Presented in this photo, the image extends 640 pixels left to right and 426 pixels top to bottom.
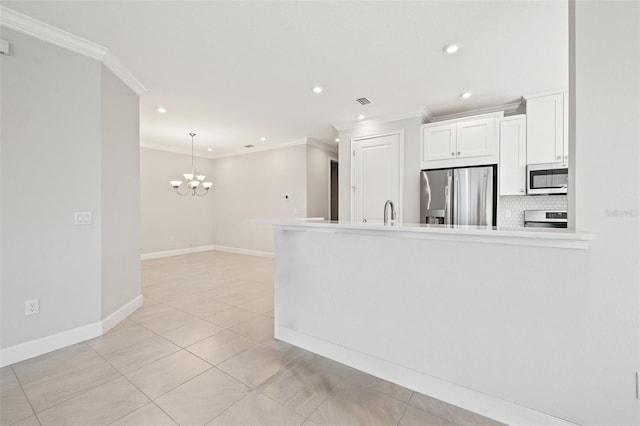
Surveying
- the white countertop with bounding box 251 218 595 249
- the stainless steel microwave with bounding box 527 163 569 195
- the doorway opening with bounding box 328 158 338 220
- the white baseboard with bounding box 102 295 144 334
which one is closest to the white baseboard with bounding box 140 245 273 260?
the doorway opening with bounding box 328 158 338 220

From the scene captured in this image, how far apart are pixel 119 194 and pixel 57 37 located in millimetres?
1395

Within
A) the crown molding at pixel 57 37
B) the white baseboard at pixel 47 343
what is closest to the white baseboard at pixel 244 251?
the white baseboard at pixel 47 343

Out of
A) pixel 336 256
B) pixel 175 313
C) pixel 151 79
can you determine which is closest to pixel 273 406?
pixel 336 256

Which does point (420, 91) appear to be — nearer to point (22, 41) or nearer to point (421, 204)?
point (421, 204)

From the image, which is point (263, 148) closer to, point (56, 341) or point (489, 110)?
point (489, 110)

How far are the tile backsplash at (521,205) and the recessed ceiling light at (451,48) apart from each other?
2.09 metres

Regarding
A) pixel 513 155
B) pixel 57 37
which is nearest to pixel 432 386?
pixel 513 155

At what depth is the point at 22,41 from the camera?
2.07 m

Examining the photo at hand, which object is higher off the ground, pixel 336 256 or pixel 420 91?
pixel 420 91

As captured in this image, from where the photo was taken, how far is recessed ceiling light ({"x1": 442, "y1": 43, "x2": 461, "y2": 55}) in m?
2.36

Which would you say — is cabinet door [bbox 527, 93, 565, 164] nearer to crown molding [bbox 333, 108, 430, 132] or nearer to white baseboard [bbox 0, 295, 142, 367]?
crown molding [bbox 333, 108, 430, 132]

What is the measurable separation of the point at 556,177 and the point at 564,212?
51 cm

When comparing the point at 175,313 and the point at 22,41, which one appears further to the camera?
the point at 175,313

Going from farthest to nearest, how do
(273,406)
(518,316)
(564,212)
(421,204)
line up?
(421,204)
(564,212)
(273,406)
(518,316)
